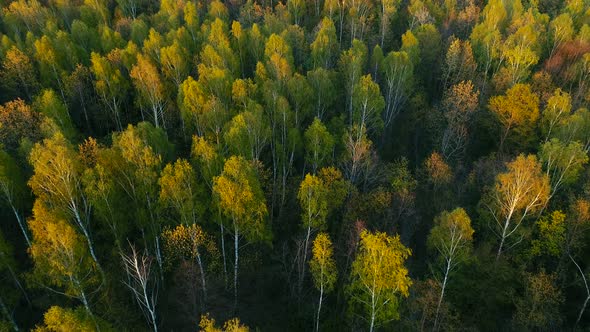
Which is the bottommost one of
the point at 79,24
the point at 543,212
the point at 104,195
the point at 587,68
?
the point at 543,212

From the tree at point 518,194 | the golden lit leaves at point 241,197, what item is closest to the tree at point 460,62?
the tree at point 518,194

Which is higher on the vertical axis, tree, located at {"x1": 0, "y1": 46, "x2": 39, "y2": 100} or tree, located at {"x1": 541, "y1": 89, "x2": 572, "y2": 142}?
tree, located at {"x1": 0, "y1": 46, "x2": 39, "y2": 100}

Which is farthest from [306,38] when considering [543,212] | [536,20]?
[543,212]

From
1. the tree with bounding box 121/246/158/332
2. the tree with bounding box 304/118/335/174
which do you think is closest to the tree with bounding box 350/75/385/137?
the tree with bounding box 304/118/335/174

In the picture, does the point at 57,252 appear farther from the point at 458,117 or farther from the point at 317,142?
the point at 458,117

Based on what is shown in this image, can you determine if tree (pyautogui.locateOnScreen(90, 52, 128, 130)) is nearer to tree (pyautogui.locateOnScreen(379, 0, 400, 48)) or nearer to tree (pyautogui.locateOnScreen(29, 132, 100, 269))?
tree (pyautogui.locateOnScreen(29, 132, 100, 269))

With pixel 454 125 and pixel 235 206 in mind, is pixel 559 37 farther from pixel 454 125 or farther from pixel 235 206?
pixel 235 206

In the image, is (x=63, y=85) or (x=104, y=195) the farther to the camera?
(x=63, y=85)

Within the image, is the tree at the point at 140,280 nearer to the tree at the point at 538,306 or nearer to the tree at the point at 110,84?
the tree at the point at 110,84
